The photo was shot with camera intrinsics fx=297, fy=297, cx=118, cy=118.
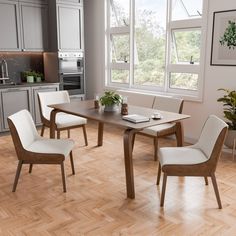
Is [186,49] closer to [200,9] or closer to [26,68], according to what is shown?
[200,9]

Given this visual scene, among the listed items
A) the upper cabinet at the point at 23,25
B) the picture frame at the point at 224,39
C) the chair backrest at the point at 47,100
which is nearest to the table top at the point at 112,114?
the chair backrest at the point at 47,100

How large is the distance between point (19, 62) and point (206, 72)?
3412mm

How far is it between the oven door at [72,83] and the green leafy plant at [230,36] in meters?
2.83

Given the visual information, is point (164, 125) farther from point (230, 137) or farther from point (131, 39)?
point (131, 39)

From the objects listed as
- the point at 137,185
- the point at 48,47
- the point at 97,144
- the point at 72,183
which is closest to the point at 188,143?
the point at 97,144

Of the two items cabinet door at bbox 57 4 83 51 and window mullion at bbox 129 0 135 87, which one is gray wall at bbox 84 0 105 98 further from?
window mullion at bbox 129 0 135 87

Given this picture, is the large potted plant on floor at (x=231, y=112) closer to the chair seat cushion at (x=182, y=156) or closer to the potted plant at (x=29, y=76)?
the chair seat cushion at (x=182, y=156)

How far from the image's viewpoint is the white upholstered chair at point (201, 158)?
2.47 m

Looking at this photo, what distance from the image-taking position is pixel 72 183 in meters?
3.17

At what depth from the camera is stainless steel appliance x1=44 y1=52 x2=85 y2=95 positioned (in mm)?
5445

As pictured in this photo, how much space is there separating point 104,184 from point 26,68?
11.2ft

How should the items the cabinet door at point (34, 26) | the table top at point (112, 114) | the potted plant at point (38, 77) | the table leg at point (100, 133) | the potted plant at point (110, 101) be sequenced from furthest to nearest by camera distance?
the potted plant at point (38, 77) < the cabinet door at point (34, 26) < the table leg at point (100, 133) < the potted plant at point (110, 101) < the table top at point (112, 114)

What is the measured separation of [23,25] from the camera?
514 centimetres

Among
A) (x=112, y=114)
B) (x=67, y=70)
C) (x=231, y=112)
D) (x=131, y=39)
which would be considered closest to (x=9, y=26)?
(x=67, y=70)
